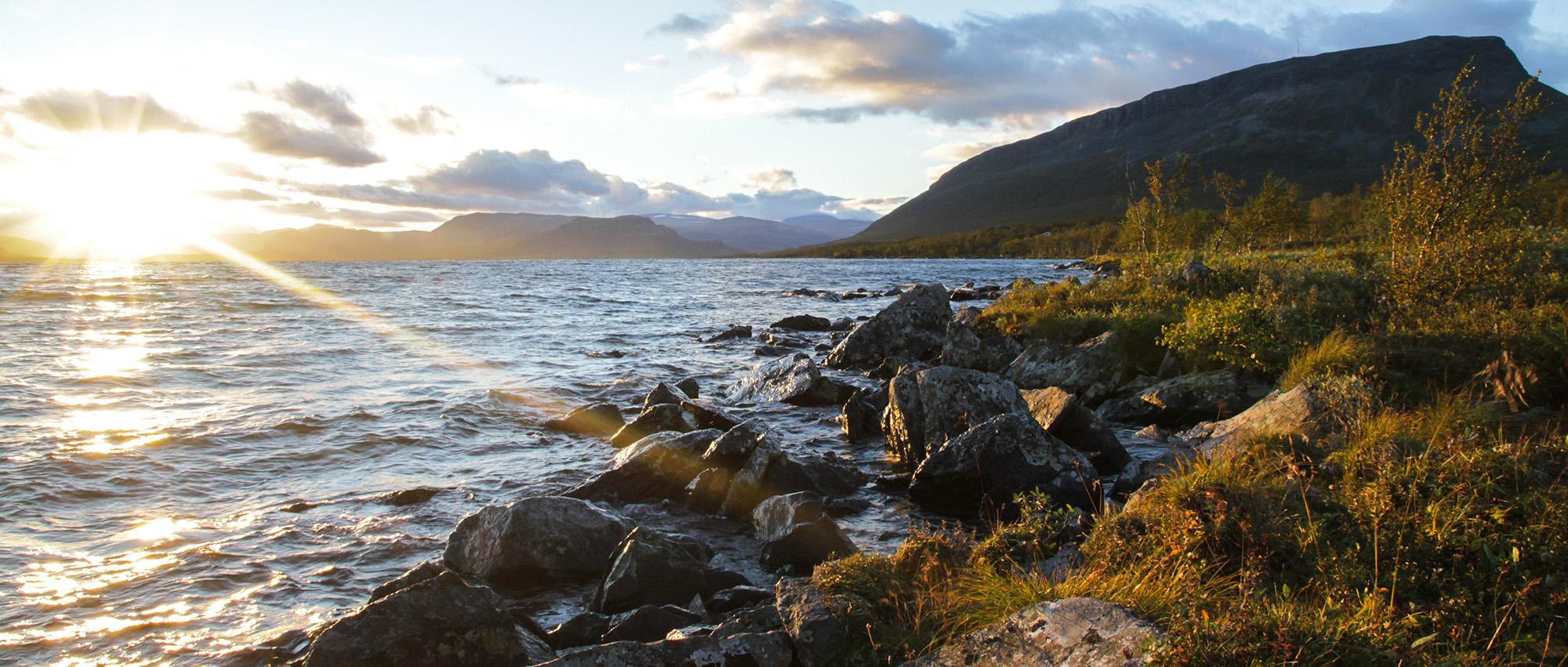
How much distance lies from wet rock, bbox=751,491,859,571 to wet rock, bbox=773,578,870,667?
2053mm

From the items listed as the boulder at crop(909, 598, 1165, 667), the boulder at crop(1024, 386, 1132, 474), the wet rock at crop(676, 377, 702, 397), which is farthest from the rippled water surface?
the boulder at crop(909, 598, 1165, 667)

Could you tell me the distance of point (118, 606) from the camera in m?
7.50

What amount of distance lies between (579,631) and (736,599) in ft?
4.85

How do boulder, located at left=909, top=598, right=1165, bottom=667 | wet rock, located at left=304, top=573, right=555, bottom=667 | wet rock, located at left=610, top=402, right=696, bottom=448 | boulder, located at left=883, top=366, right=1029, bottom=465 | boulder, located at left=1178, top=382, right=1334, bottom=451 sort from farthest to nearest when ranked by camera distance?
wet rock, located at left=610, top=402, right=696, bottom=448 → boulder, located at left=883, top=366, right=1029, bottom=465 → boulder, located at left=1178, top=382, right=1334, bottom=451 → wet rock, located at left=304, top=573, right=555, bottom=667 → boulder, located at left=909, top=598, right=1165, bottom=667

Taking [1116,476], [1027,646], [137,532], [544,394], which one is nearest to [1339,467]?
[1116,476]

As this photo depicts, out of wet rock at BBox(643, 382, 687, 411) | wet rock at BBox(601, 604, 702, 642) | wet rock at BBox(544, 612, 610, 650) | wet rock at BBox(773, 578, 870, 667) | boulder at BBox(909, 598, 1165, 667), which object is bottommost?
wet rock at BBox(544, 612, 610, 650)

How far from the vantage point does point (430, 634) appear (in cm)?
600

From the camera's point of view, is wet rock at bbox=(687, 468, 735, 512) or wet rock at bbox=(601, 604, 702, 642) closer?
wet rock at bbox=(601, 604, 702, 642)

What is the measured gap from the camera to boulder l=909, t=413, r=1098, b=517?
1025 cm

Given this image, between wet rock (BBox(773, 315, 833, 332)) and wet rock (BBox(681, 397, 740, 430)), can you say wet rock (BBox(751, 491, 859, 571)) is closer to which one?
wet rock (BBox(681, 397, 740, 430))

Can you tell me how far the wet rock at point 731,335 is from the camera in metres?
31.5

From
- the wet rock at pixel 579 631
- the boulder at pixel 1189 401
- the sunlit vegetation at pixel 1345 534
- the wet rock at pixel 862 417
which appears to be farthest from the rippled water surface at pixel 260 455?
the boulder at pixel 1189 401

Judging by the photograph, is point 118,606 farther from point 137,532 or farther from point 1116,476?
Result: point 1116,476

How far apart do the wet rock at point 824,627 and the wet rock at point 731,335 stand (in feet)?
83.4
